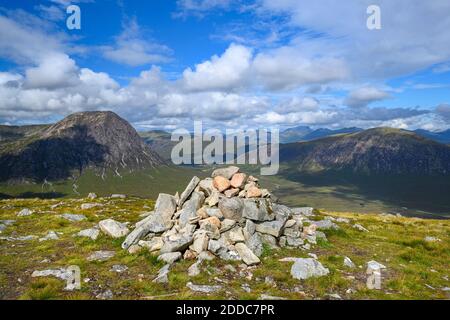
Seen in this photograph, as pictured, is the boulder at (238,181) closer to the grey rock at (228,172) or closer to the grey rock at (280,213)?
the grey rock at (228,172)

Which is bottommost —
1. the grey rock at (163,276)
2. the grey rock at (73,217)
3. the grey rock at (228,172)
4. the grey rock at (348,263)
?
the grey rock at (73,217)

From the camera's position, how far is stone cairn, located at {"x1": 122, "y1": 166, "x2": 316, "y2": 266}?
23297 mm

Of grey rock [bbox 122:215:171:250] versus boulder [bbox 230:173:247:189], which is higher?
boulder [bbox 230:173:247:189]

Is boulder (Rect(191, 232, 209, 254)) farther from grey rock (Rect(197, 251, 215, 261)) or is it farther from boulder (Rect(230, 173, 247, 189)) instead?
boulder (Rect(230, 173, 247, 189))

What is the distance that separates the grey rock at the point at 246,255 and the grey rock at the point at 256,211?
3545 millimetres

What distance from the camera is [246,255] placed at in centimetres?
2275

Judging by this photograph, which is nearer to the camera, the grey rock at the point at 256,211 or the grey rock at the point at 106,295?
the grey rock at the point at 106,295

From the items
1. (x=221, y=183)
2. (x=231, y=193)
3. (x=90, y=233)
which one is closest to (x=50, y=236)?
(x=90, y=233)

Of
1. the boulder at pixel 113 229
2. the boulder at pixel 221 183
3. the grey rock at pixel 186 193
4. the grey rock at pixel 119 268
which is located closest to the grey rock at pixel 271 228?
the boulder at pixel 221 183

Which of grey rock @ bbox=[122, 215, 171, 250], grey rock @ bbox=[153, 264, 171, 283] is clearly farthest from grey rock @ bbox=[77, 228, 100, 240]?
grey rock @ bbox=[153, 264, 171, 283]

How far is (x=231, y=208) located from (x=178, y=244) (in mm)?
5794

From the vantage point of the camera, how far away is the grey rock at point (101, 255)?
2310 cm

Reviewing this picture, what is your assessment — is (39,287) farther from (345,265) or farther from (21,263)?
(345,265)

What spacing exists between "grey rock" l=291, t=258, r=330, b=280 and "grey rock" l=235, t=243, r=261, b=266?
2693mm
